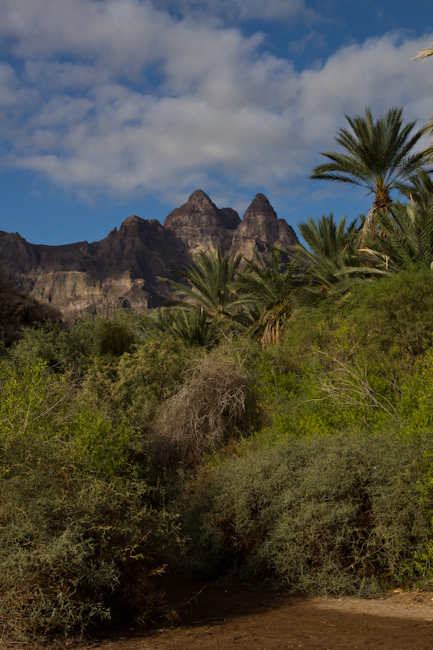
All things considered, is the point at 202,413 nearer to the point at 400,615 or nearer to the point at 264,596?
the point at 264,596

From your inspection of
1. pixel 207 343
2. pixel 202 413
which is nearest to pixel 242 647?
pixel 202 413

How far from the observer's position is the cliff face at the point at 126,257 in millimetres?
108062

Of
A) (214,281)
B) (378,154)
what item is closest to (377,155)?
(378,154)

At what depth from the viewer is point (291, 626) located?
17.4 feet

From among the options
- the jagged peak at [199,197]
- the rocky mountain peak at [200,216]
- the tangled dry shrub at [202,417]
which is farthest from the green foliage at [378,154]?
the jagged peak at [199,197]

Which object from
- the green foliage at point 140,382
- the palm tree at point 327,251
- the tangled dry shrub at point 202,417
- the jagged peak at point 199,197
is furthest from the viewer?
the jagged peak at point 199,197

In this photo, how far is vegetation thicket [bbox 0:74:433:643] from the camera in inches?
207

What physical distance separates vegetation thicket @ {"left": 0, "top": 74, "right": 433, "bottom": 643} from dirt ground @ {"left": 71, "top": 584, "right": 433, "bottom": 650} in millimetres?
301

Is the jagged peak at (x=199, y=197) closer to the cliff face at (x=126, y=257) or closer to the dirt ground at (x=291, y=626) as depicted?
the cliff face at (x=126, y=257)

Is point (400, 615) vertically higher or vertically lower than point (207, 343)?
lower

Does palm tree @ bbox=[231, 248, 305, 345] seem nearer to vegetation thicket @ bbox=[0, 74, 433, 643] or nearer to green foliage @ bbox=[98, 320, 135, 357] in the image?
vegetation thicket @ bbox=[0, 74, 433, 643]

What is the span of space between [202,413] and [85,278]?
105m

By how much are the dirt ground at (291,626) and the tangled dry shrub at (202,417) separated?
4.75m

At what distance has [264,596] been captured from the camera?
7.02m
